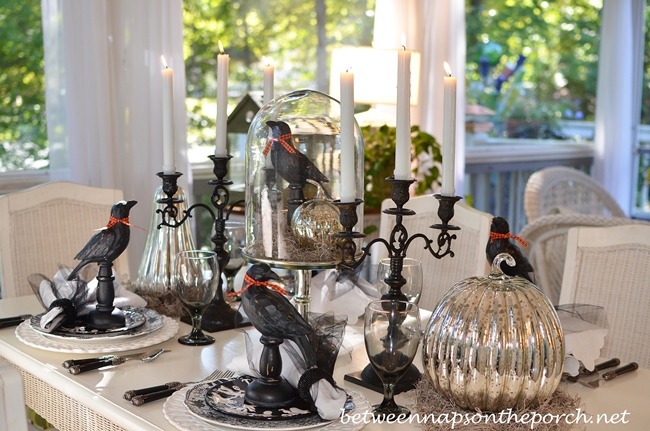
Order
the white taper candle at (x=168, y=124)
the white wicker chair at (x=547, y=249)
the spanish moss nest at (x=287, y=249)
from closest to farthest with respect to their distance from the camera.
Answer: the spanish moss nest at (x=287, y=249)
the white taper candle at (x=168, y=124)
the white wicker chair at (x=547, y=249)

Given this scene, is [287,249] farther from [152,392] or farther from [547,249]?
[547,249]

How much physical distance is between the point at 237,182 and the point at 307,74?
3.07 ft

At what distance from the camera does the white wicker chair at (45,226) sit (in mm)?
2148

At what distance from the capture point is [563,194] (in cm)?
405

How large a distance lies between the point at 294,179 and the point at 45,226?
3.67 feet

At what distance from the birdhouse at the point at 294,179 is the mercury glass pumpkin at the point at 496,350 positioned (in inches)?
10.4

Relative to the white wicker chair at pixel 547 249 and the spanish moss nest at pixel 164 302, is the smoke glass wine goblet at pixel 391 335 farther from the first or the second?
the white wicker chair at pixel 547 249

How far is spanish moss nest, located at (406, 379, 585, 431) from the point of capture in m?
1.09

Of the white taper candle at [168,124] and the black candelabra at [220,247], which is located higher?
the white taper candle at [168,124]

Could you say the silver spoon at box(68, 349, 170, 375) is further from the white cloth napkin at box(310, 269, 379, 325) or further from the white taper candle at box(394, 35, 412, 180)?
the white taper candle at box(394, 35, 412, 180)

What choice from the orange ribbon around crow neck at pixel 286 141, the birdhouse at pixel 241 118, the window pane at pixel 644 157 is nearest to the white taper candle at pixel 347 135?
the orange ribbon around crow neck at pixel 286 141

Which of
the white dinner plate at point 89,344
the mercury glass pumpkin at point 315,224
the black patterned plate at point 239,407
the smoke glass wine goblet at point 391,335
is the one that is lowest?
the white dinner plate at point 89,344

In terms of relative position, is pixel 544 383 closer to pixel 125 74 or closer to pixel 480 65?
pixel 125 74

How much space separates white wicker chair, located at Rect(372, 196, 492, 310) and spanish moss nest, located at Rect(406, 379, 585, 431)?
90cm
